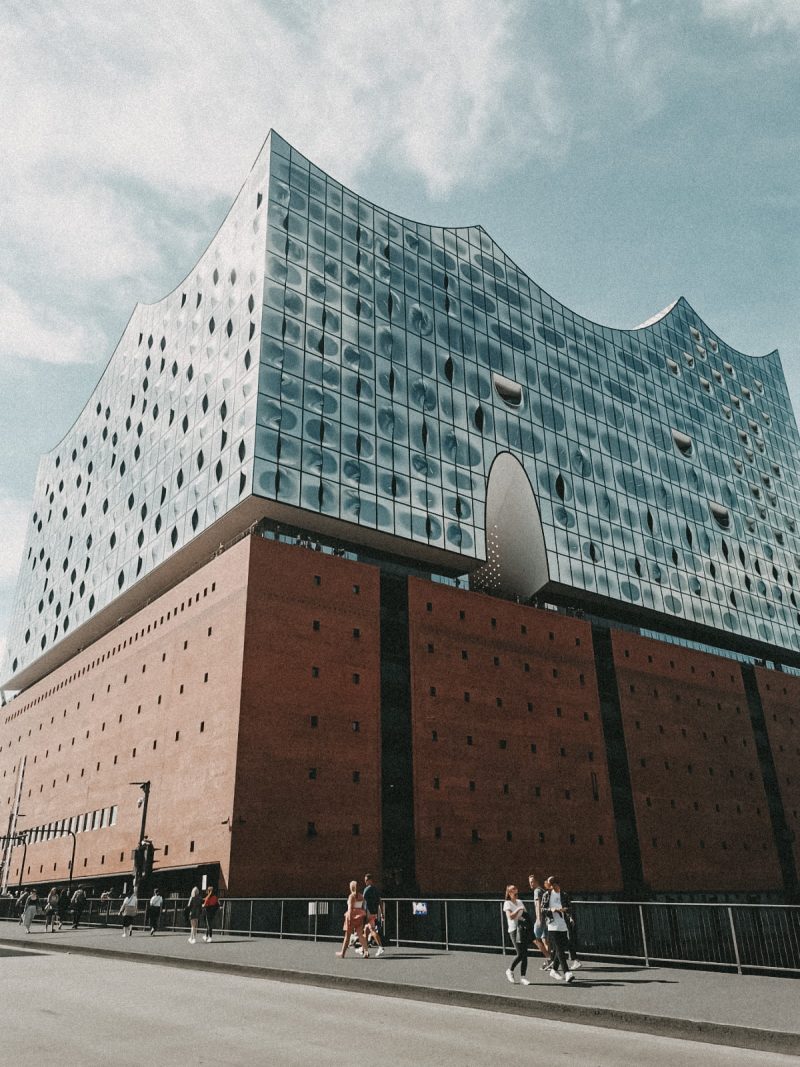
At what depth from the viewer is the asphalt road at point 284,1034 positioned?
7.23m

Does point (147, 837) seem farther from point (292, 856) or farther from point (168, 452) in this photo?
point (168, 452)

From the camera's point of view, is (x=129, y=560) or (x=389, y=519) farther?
(x=129, y=560)

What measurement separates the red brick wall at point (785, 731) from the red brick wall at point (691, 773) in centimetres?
306

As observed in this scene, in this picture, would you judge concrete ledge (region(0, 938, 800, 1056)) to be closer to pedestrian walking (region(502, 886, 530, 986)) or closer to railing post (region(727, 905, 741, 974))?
pedestrian walking (region(502, 886, 530, 986))

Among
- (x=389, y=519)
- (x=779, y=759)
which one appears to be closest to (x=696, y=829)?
(x=779, y=759)

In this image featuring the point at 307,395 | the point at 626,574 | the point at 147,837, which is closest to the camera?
the point at 147,837

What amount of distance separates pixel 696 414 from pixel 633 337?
8.13m

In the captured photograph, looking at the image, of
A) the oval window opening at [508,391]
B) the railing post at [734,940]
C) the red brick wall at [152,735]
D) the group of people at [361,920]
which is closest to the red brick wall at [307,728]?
the red brick wall at [152,735]

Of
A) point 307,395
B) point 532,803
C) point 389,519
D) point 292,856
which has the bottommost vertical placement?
point 292,856

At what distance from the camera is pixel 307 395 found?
38469 mm

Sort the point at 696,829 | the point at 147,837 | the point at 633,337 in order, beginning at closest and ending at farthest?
the point at 147,837, the point at 696,829, the point at 633,337

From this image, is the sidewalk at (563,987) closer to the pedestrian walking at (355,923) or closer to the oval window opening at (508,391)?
the pedestrian walking at (355,923)

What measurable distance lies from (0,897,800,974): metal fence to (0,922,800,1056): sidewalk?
2.39 feet

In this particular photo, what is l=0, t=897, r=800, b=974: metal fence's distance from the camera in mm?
12688
